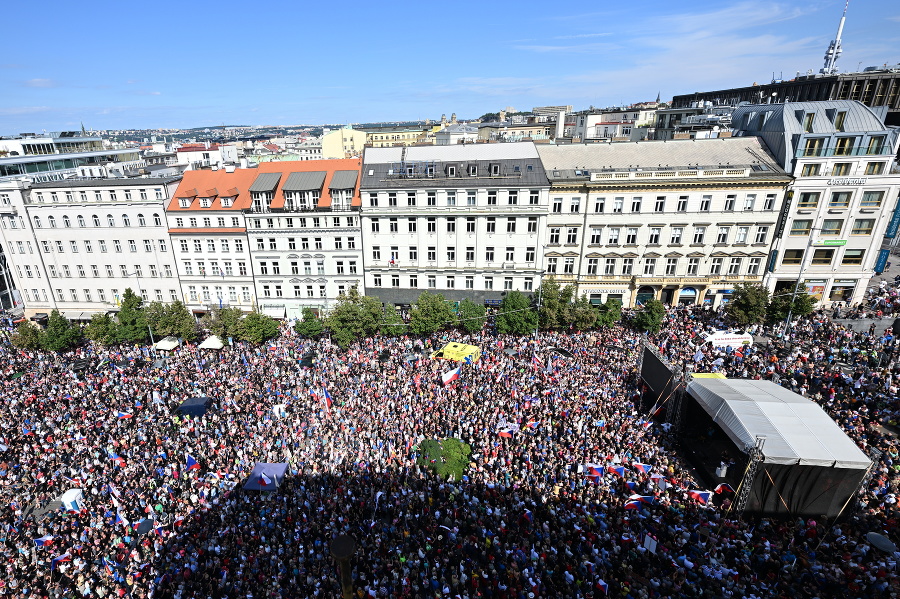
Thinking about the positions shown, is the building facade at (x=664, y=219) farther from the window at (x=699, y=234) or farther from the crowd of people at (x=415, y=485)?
→ the crowd of people at (x=415, y=485)

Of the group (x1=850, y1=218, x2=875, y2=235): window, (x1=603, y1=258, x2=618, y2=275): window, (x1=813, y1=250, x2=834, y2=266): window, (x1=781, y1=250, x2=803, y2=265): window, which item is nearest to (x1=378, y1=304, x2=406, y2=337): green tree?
(x1=603, y1=258, x2=618, y2=275): window

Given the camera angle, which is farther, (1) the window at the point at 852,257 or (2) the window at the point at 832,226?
(1) the window at the point at 852,257

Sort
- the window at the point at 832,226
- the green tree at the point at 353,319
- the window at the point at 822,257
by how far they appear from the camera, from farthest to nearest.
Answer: the window at the point at 822,257 < the window at the point at 832,226 < the green tree at the point at 353,319

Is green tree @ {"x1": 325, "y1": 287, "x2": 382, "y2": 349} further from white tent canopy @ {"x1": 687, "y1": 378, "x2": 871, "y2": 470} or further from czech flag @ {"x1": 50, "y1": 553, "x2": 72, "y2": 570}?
white tent canopy @ {"x1": 687, "y1": 378, "x2": 871, "y2": 470}

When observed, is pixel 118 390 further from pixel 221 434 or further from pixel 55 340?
pixel 55 340

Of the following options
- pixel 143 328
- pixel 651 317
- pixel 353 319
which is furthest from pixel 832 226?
pixel 143 328

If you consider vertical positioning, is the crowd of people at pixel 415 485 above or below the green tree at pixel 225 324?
below

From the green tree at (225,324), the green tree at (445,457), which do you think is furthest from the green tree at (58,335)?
the green tree at (445,457)

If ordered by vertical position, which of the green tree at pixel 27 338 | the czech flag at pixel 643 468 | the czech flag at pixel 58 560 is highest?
the czech flag at pixel 643 468
